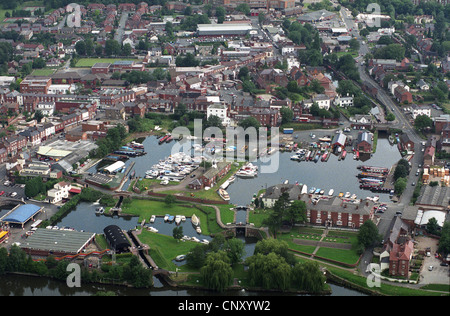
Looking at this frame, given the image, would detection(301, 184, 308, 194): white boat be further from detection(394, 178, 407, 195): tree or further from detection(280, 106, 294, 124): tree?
detection(280, 106, 294, 124): tree

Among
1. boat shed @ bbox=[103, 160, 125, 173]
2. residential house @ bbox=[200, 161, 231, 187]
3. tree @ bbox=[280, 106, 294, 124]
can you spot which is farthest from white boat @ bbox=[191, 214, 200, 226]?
tree @ bbox=[280, 106, 294, 124]

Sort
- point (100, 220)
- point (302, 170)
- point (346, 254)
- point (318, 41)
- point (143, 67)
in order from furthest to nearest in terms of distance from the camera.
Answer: point (318, 41), point (143, 67), point (302, 170), point (100, 220), point (346, 254)


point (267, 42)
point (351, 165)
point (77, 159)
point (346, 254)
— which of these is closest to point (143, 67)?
point (267, 42)

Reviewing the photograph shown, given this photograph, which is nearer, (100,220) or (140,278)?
(140,278)

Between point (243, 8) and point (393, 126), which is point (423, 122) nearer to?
point (393, 126)

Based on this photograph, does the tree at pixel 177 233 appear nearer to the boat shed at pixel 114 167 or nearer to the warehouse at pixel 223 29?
the boat shed at pixel 114 167

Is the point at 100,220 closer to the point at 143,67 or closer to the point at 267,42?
the point at 143,67

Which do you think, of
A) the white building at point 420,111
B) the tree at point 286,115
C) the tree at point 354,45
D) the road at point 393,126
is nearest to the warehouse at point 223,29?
the tree at point 354,45

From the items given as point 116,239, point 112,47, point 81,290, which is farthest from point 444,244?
point 112,47
